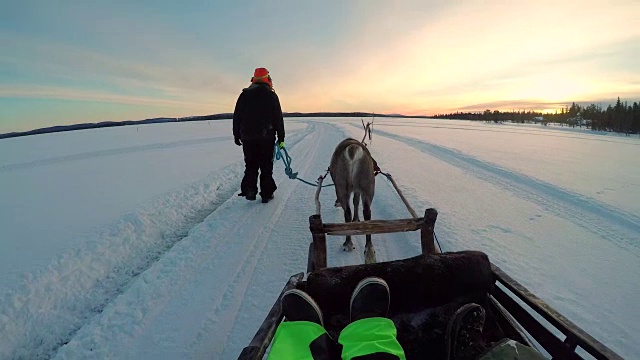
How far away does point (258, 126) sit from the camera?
6.48 metres

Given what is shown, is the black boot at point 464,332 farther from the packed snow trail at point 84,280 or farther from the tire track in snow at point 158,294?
the packed snow trail at point 84,280

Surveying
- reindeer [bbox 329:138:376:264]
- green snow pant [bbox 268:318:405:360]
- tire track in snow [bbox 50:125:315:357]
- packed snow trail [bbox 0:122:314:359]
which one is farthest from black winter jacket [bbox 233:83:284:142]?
green snow pant [bbox 268:318:405:360]

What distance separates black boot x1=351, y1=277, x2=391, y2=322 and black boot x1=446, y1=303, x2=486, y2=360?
400 millimetres

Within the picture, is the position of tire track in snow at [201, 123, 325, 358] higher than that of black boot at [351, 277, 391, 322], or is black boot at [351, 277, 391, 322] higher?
black boot at [351, 277, 391, 322]

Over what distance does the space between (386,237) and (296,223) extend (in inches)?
61.7

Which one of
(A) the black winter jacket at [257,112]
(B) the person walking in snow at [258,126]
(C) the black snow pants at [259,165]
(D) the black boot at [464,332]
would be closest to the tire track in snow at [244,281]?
(C) the black snow pants at [259,165]

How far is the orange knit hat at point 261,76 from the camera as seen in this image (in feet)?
21.3

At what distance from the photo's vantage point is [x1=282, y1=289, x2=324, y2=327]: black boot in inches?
76.0

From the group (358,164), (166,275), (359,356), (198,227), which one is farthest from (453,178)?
(359,356)

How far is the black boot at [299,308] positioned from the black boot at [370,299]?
234mm

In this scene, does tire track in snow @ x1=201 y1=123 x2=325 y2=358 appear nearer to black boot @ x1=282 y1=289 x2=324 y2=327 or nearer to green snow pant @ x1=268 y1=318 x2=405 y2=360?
black boot @ x1=282 y1=289 x2=324 y2=327

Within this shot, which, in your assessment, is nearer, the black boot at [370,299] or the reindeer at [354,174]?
the black boot at [370,299]

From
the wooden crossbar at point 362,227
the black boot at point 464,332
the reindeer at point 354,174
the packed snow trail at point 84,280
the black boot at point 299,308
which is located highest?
the reindeer at point 354,174

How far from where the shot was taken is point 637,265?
4016 mm
